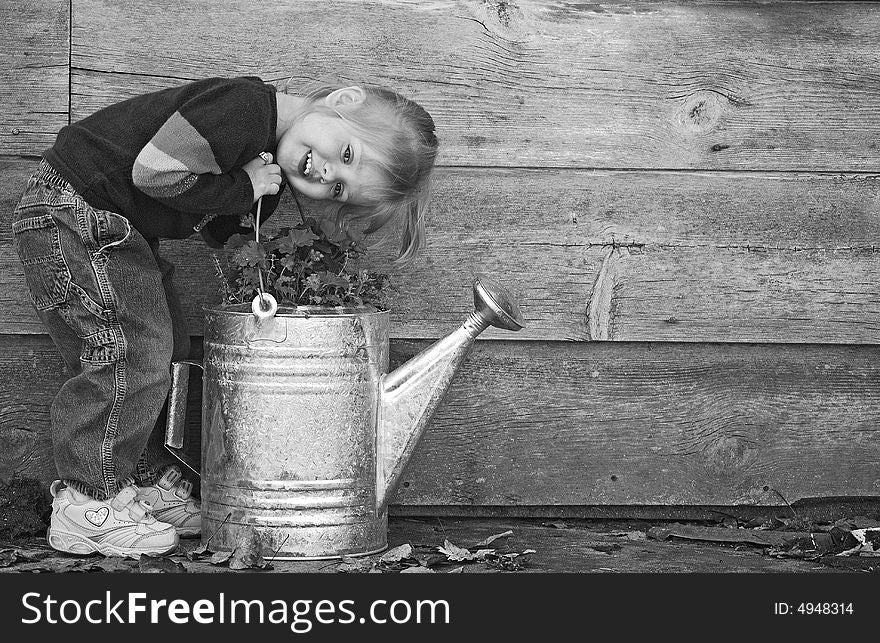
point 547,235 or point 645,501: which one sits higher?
point 547,235

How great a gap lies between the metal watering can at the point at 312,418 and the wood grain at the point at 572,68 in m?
0.58

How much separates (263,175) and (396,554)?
2.71ft

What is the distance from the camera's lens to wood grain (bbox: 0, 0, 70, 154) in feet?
7.79

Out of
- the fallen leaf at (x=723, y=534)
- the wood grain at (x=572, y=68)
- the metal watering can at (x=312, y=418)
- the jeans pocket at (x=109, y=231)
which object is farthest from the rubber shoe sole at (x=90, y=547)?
the fallen leaf at (x=723, y=534)

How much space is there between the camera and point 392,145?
2.18 metres

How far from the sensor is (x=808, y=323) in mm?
2529

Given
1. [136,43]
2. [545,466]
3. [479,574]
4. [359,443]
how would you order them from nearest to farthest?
[479,574]
[359,443]
[136,43]
[545,466]

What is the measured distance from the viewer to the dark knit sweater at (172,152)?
200 cm

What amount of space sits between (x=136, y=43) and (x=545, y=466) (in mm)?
1405

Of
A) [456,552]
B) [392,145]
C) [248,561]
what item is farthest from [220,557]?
[392,145]

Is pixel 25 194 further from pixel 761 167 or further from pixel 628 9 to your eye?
pixel 761 167

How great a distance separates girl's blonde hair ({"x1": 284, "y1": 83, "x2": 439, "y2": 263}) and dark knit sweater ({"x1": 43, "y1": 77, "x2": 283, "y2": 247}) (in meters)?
0.18

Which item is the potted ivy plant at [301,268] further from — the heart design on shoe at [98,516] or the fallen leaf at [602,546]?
the fallen leaf at [602,546]

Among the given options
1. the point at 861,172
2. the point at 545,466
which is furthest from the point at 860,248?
the point at 545,466
